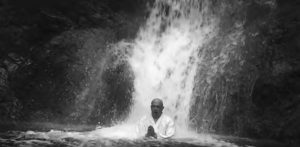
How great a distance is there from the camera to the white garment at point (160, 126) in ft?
32.4

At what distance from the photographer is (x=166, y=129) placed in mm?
9945

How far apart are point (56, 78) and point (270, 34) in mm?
7556

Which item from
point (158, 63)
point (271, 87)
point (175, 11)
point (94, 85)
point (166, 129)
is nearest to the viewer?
point (166, 129)

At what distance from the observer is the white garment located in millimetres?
9891

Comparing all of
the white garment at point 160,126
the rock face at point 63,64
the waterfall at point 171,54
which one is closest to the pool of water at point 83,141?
the white garment at point 160,126

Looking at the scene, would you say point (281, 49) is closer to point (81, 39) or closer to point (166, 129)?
point (166, 129)

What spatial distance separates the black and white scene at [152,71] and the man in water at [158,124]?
25mm

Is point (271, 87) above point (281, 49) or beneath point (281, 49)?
beneath

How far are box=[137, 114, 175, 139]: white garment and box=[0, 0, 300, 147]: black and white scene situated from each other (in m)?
0.02

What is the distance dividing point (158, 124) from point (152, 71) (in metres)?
5.57

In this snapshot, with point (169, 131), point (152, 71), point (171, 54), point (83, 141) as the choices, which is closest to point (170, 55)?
point (171, 54)

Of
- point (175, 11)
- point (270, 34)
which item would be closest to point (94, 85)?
point (175, 11)

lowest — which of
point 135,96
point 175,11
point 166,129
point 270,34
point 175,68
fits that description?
point 166,129

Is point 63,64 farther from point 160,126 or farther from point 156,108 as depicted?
point 160,126
